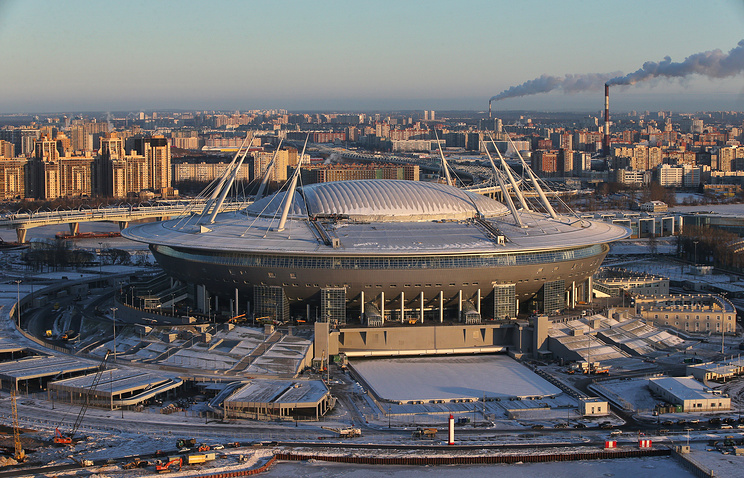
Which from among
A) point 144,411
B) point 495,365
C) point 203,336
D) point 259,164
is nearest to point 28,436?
point 144,411

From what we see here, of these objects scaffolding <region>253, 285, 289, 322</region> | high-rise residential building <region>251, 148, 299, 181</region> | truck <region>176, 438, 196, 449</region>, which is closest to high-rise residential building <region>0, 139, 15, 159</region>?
high-rise residential building <region>251, 148, 299, 181</region>

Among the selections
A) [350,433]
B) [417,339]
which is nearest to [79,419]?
[350,433]

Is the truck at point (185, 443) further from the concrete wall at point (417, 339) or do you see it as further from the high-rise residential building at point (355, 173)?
the high-rise residential building at point (355, 173)

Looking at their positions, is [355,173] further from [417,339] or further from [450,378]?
[450,378]

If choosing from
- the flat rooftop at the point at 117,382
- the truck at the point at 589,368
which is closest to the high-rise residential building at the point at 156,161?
the flat rooftop at the point at 117,382

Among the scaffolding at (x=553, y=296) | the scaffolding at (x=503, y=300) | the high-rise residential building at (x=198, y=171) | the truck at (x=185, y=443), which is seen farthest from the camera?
the high-rise residential building at (x=198, y=171)

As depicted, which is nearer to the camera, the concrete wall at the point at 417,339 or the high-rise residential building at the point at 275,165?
the concrete wall at the point at 417,339

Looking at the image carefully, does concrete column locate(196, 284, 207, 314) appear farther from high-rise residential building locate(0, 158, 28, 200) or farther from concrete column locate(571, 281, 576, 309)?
high-rise residential building locate(0, 158, 28, 200)
